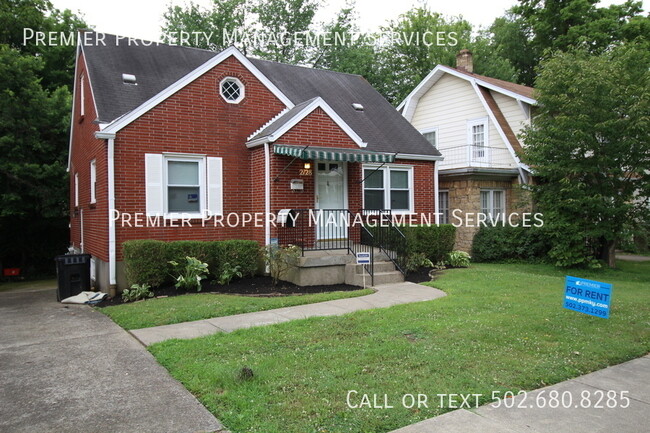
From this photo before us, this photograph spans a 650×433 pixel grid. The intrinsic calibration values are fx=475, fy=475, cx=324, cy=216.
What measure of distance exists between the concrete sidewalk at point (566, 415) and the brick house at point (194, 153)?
23.9ft

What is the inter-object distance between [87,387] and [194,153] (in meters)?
7.40

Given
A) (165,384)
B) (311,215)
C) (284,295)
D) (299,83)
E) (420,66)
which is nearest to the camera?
(165,384)

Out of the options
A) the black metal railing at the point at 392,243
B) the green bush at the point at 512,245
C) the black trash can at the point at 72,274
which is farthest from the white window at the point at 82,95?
the green bush at the point at 512,245

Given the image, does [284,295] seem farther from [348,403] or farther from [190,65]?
[190,65]

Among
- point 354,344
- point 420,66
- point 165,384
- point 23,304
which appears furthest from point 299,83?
point 420,66

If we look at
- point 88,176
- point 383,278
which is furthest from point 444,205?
point 88,176

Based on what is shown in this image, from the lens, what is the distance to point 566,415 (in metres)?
4.05

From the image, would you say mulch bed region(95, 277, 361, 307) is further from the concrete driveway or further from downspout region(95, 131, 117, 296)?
the concrete driveway

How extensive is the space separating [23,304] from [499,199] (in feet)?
48.7

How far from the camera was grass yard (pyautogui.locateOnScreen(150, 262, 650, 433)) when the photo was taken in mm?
4066

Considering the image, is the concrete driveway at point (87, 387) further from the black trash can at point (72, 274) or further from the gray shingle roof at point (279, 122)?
the gray shingle roof at point (279, 122)

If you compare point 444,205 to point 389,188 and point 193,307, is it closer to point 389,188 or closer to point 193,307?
point 389,188

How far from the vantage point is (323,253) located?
11.1 metres

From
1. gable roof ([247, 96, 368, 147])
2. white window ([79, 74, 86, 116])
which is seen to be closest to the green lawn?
gable roof ([247, 96, 368, 147])
